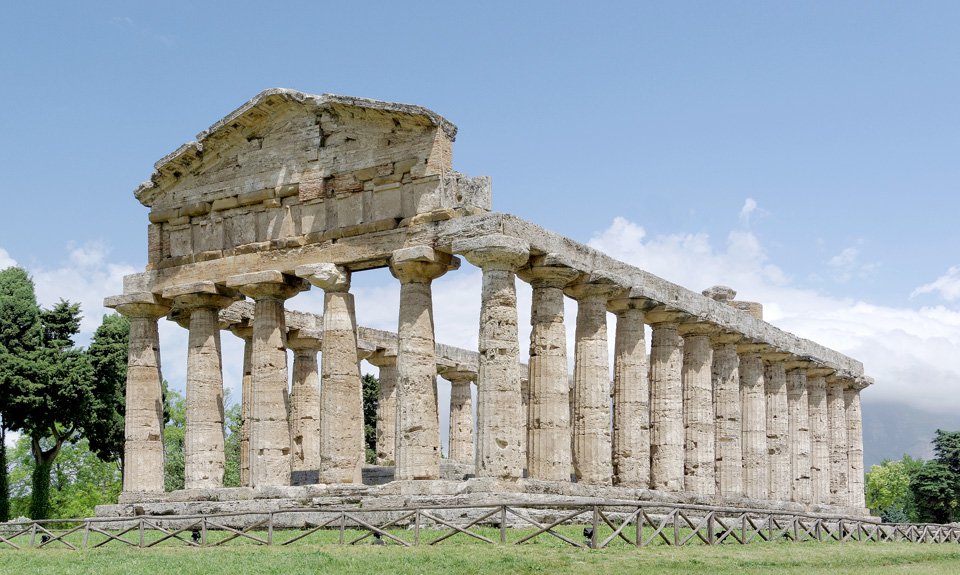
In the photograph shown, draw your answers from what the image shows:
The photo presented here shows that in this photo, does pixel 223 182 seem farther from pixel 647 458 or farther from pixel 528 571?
pixel 528 571

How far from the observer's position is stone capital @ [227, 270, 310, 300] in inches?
1467

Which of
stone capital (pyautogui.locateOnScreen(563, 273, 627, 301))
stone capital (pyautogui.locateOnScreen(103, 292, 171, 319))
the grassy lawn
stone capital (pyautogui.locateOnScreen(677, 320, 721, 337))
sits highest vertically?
stone capital (pyautogui.locateOnScreen(563, 273, 627, 301))

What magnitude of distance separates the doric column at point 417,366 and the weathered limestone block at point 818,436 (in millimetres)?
25104

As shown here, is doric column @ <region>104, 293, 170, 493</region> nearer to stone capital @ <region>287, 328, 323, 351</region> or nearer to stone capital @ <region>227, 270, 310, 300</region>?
stone capital @ <region>227, 270, 310, 300</region>

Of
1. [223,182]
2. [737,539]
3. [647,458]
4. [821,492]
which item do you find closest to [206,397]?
[223,182]

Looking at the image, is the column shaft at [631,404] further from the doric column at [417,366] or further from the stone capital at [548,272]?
the doric column at [417,366]

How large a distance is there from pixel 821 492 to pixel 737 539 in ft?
87.5

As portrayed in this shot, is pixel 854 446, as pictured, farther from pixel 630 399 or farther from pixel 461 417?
pixel 630 399

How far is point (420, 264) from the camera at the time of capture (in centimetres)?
3484

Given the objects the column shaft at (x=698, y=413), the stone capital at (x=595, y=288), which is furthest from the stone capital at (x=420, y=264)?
the column shaft at (x=698, y=413)

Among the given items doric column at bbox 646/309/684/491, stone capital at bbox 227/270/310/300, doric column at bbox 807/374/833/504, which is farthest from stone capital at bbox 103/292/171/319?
doric column at bbox 807/374/833/504

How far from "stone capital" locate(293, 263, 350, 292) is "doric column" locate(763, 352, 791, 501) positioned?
67.3 feet

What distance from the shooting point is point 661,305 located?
41.2 m

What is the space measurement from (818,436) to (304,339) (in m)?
23.7
